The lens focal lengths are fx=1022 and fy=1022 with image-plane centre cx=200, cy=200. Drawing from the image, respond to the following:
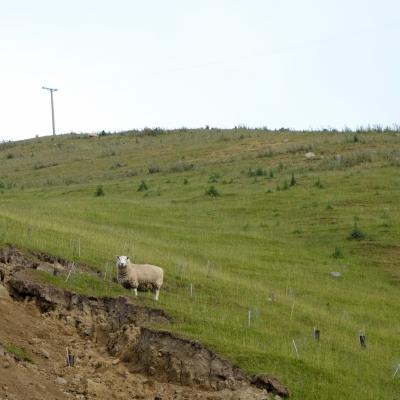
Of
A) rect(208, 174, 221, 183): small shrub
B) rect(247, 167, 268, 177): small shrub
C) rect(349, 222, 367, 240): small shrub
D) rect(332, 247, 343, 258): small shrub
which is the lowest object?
rect(332, 247, 343, 258): small shrub

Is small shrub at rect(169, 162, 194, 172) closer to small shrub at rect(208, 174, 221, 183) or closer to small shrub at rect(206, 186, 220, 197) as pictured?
small shrub at rect(208, 174, 221, 183)

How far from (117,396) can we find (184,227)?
21343mm

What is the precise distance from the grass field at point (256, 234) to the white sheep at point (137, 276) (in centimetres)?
37

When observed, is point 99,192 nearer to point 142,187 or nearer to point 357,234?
point 142,187

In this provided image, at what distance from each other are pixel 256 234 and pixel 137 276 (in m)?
15.4

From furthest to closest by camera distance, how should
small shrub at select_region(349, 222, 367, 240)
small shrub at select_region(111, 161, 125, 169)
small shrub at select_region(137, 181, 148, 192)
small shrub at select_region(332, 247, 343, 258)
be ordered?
1. small shrub at select_region(111, 161, 125, 169)
2. small shrub at select_region(137, 181, 148, 192)
3. small shrub at select_region(349, 222, 367, 240)
4. small shrub at select_region(332, 247, 343, 258)

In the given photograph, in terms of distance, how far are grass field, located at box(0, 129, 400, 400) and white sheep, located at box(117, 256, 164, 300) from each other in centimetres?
37

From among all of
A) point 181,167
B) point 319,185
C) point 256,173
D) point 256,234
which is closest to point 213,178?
point 256,173

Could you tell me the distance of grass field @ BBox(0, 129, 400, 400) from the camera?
1925cm

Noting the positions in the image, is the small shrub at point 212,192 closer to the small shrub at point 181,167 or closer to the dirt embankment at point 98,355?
the small shrub at point 181,167

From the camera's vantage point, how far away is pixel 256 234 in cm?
3625

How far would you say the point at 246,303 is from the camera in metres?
23.1

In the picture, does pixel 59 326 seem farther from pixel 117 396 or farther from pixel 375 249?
pixel 375 249

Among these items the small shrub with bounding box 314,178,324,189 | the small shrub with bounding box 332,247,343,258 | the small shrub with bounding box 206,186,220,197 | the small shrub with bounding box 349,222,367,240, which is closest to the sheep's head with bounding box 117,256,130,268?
the small shrub with bounding box 332,247,343,258
